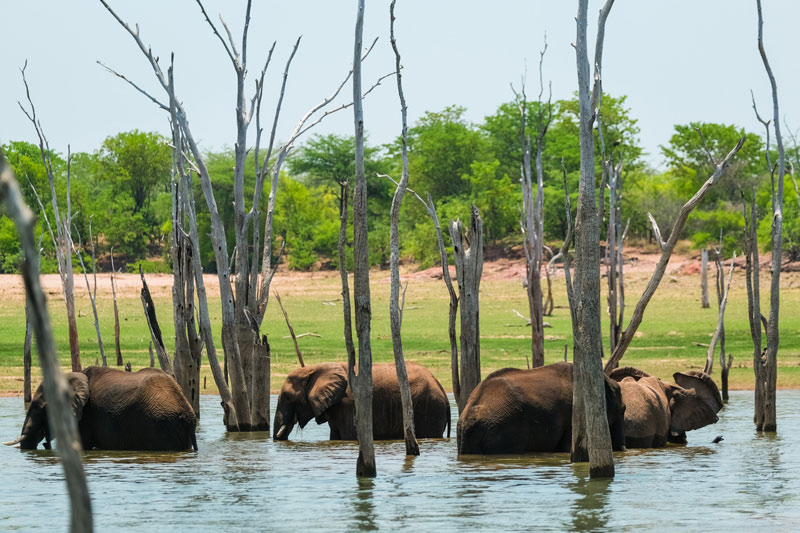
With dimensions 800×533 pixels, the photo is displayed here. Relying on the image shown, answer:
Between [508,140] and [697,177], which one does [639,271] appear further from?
[508,140]

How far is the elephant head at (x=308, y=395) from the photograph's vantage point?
18.1m

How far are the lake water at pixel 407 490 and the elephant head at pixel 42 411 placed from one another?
0.72 ft

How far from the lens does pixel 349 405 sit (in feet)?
60.6

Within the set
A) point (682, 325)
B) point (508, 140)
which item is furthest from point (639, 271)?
point (508, 140)

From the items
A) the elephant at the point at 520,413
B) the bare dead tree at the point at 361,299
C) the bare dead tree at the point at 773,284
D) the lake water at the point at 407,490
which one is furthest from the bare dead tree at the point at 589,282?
the bare dead tree at the point at 773,284

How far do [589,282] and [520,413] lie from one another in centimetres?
358

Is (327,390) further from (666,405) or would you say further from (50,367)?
(50,367)

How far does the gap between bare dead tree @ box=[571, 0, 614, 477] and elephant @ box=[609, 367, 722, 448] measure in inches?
171

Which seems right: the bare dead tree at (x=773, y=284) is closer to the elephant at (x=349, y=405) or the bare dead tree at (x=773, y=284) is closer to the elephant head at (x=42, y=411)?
the elephant at (x=349, y=405)

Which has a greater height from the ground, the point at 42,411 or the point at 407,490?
the point at 42,411

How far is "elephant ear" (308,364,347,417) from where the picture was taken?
59.3ft

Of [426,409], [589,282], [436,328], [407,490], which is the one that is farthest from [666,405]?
[436,328]

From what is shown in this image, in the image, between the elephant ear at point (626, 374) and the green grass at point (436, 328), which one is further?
the green grass at point (436, 328)

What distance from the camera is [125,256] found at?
77.6 metres
